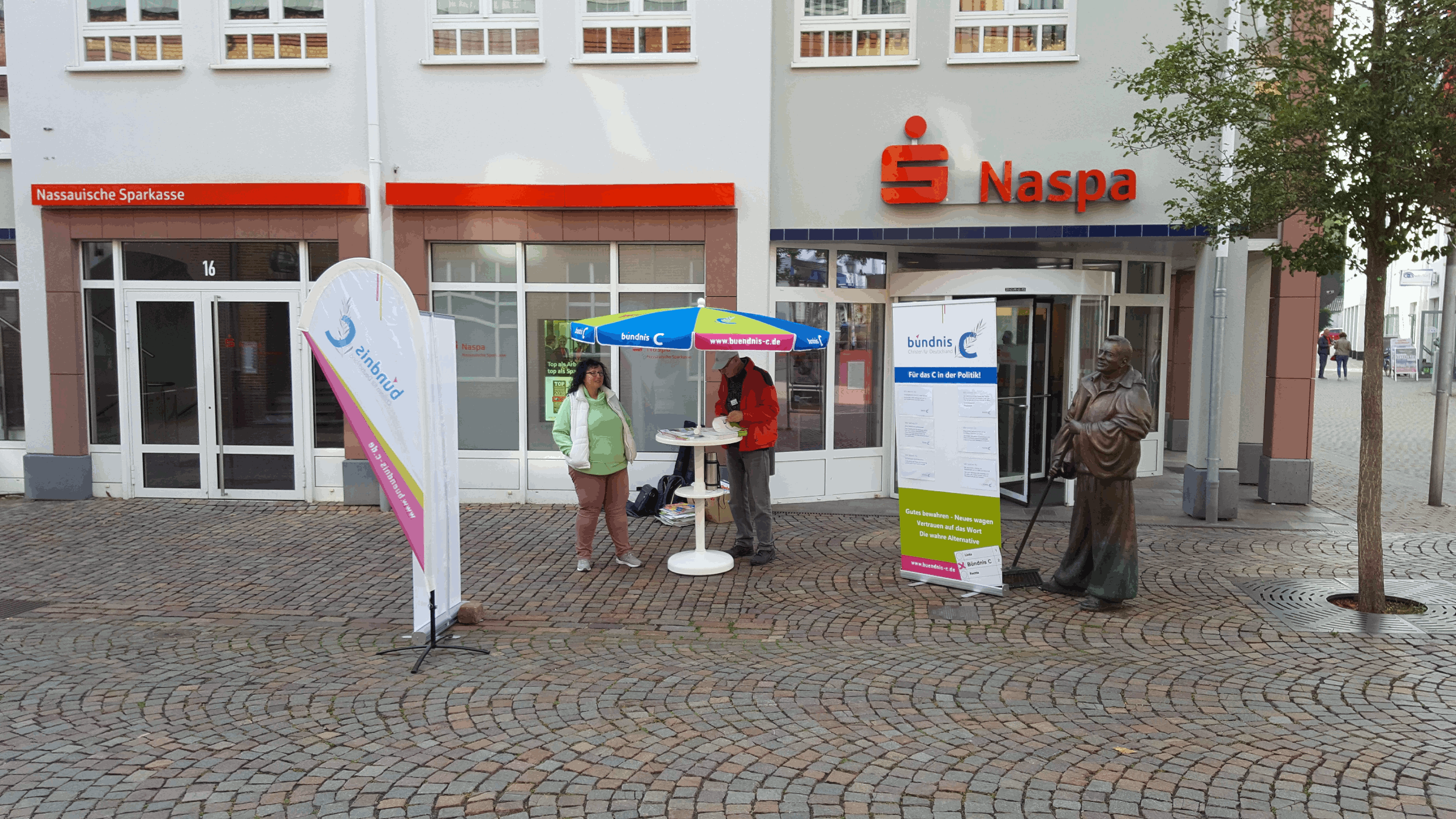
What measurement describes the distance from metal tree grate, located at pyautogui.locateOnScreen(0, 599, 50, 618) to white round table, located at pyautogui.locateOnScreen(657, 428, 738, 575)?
4.48m

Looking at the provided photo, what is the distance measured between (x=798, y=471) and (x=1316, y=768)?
669cm

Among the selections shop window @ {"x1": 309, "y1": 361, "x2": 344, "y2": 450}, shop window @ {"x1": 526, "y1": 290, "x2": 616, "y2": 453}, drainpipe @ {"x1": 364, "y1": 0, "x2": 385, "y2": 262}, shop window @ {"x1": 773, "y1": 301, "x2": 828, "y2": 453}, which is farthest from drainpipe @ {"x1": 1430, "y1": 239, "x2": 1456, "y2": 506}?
shop window @ {"x1": 309, "y1": 361, "x2": 344, "y2": 450}

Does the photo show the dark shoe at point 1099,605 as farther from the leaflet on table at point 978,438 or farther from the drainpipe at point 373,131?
the drainpipe at point 373,131

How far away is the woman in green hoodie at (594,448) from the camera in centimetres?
752

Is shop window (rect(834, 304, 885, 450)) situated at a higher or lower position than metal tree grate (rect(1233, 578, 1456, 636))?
higher

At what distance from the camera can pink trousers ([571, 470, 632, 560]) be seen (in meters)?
7.68

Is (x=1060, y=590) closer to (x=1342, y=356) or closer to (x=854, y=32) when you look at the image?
(x=854, y=32)

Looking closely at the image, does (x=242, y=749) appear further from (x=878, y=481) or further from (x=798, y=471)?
(x=878, y=481)

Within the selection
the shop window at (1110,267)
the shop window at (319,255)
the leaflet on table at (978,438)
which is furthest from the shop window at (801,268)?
the shop window at (319,255)

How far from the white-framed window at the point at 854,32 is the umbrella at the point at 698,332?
12.3 ft

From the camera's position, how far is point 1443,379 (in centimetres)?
1043

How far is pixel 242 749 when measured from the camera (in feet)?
14.6

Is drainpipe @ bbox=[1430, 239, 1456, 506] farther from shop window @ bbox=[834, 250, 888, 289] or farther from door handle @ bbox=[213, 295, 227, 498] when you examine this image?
door handle @ bbox=[213, 295, 227, 498]

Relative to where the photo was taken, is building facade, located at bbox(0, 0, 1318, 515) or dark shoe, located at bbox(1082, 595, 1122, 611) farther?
building facade, located at bbox(0, 0, 1318, 515)
